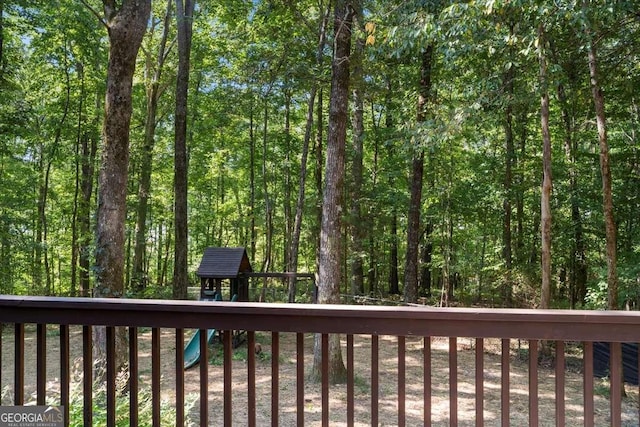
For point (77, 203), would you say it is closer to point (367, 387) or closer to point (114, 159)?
point (114, 159)

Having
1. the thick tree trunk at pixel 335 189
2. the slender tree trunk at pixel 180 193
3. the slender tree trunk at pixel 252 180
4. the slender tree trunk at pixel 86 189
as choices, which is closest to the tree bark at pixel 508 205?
the thick tree trunk at pixel 335 189

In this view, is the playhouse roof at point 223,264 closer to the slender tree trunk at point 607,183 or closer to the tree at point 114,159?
the tree at point 114,159

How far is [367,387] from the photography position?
6.04 meters

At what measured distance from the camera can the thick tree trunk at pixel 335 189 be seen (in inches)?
231

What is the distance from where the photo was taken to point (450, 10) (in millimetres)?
3691

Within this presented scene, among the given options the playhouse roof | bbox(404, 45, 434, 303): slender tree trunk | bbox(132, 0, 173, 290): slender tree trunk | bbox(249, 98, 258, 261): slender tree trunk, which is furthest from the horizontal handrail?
bbox(249, 98, 258, 261): slender tree trunk

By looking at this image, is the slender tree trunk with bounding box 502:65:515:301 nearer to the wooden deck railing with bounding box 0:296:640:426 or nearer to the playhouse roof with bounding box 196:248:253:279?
the playhouse roof with bounding box 196:248:253:279

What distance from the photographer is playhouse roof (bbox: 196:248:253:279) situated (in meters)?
7.85

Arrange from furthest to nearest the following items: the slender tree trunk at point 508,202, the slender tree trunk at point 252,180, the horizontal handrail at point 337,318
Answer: the slender tree trunk at point 252,180 < the slender tree trunk at point 508,202 < the horizontal handrail at point 337,318

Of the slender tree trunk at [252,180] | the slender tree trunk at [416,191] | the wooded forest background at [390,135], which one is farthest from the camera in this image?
the slender tree trunk at [252,180]

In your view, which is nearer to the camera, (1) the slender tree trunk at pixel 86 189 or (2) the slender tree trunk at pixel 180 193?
(2) the slender tree trunk at pixel 180 193

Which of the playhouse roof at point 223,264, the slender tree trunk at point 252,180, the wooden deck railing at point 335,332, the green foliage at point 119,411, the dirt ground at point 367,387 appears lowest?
the dirt ground at point 367,387

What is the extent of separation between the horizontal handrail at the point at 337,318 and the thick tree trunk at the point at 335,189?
172 inches

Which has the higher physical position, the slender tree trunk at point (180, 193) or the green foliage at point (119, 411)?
the slender tree trunk at point (180, 193)
